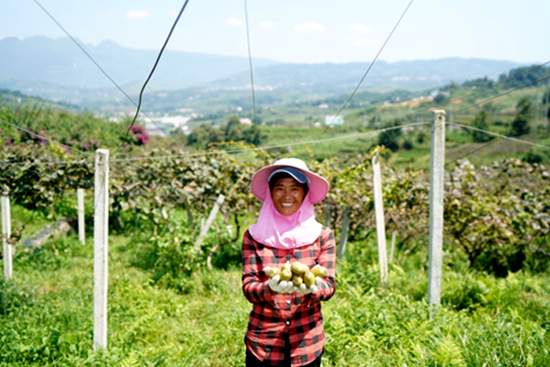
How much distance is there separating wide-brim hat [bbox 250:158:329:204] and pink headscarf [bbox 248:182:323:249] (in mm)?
116

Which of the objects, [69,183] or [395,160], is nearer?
[69,183]

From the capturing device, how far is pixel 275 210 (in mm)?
1704

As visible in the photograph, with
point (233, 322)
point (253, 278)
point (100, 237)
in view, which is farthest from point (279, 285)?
point (233, 322)

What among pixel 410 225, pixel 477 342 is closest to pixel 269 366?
pixel 477 342

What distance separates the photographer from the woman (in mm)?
1670

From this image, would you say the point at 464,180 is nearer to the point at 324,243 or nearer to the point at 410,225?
the point at 410,225

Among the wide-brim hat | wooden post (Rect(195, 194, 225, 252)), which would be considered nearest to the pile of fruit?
the wide-brim hat

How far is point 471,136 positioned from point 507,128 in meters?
6.32

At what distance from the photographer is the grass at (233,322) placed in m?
2.65

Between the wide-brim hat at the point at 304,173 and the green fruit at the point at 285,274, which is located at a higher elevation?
the wide-brim hat at the point at 304,173

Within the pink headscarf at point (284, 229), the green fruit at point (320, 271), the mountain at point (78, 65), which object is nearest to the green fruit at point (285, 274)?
Answer: the green fruit at point (320, 271)

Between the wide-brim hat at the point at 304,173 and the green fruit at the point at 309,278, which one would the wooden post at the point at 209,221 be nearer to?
the wide-brim hat at the point at 304,173

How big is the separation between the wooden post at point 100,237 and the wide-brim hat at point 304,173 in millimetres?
1398

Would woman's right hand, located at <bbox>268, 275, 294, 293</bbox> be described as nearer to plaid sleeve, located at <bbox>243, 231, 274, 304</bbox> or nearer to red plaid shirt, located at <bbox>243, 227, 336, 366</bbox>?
plaid sleeve, located at <bbox>243, 231, 274, 304</bbox>
